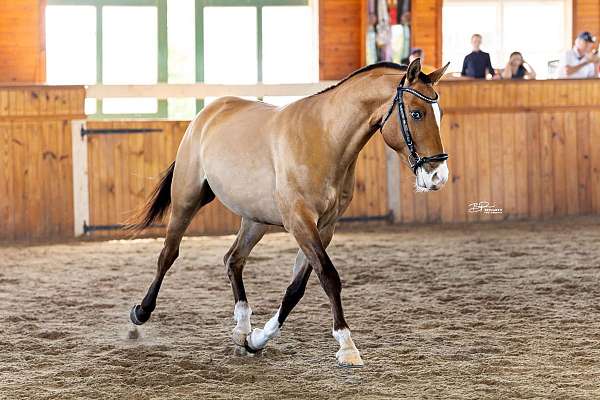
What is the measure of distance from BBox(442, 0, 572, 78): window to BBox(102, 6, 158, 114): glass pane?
14.2ft

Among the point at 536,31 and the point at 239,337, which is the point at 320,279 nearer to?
the point at 239,337

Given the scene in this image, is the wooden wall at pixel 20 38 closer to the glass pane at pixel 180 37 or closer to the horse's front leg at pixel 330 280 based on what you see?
the glass pane at pixel 180 37

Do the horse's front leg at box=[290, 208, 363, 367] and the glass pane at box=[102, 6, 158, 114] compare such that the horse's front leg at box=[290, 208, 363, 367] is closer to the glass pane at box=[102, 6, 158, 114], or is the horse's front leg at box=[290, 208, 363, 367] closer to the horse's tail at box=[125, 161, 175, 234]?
the horse's tail at box=[125, 161, 175, 234]

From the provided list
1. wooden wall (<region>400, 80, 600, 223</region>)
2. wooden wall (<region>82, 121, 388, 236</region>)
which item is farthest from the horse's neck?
wooden wall (<region>400, 80, 600, 223</region>)

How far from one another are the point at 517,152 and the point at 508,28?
4.77 m

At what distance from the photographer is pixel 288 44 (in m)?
14.5

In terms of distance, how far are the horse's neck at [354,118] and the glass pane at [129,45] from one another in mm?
9932

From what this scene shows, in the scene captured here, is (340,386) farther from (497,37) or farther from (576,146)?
(497,37)

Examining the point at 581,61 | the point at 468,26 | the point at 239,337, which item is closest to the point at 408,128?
the point at 239,337

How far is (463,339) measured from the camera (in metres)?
4.82

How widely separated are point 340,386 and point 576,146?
7234 mm

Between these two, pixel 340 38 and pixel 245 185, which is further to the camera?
pixel 340 38

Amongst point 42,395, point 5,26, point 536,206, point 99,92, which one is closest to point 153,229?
point 99,92

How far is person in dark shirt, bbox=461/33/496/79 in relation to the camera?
38.7ft
